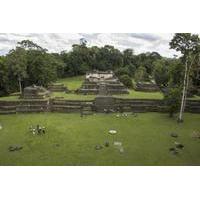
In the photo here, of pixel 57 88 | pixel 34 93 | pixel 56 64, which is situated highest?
pixel 56 64

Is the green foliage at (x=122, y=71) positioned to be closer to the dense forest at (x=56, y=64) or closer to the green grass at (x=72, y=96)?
the dense forest at (x=56, y=64)

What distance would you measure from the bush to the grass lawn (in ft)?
22.1

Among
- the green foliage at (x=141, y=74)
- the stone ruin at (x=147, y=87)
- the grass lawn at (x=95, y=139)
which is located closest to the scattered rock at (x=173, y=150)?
the grass lawn at (x=95, y=139)

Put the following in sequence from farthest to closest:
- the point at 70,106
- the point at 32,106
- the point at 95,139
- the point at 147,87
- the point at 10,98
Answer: the point at 147,87 → the point at 10,98 → the point at 70,106 → the point at 32,106 → the point at 95,139

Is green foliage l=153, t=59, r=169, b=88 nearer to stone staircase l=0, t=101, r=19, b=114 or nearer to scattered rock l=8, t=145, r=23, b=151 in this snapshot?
stone staircase l=0, t=101, r=19, b=114

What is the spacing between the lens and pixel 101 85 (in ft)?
79.9

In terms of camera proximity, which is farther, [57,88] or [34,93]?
[57,88]

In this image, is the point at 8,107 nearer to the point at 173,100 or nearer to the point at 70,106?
the point at 70,106

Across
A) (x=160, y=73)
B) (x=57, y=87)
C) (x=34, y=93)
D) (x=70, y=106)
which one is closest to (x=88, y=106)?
(x=70, y=106)

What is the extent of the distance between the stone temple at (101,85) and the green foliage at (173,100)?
5.23 metres

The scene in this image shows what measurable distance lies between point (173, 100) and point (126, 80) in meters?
7.83

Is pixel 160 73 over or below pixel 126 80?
over

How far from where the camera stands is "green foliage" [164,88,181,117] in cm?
1925

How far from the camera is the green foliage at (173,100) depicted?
19.2m
